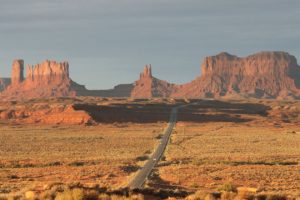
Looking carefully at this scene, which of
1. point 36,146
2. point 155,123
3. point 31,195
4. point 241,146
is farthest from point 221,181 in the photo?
point 155,123

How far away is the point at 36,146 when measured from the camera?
70625 mm

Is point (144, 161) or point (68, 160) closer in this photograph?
point (144, 161)

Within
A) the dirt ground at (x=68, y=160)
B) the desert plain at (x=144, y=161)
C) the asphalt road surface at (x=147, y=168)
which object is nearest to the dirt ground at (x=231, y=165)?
the desert plain at (x=144, y=161)

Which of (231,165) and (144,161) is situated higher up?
(231,165)

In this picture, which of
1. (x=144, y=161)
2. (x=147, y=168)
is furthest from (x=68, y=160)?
(x=147, y=168)

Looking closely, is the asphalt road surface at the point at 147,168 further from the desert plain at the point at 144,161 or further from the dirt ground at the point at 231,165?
the dirt ground at the point at 231,165

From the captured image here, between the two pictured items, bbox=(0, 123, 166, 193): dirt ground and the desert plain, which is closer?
the desert plain

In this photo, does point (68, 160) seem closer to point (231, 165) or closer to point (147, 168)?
point (147, 168)

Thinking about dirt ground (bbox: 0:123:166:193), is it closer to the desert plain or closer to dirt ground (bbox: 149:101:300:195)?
the desert plain

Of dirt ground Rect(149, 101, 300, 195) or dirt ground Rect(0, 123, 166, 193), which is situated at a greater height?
dirt ground Rect(149, 101, 300, 195)

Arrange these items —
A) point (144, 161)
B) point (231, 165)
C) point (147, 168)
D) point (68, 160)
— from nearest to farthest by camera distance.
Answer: point (147, 168), point (231, 165), point (144, 161), point (68, 160)

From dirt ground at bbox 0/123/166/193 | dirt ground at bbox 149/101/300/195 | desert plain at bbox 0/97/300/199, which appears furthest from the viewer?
dirt ground at bbox 0/123/166/193

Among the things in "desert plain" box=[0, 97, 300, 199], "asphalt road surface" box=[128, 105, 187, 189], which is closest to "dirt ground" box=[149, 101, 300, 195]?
"desert plain" box=[0, 97, 300, 199]

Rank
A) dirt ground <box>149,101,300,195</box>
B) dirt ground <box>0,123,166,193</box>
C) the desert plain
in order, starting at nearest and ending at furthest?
the desert plain < dirt ground <box>149,101,300,195</box> < dirt ground <box>0,123,166,193</box>
